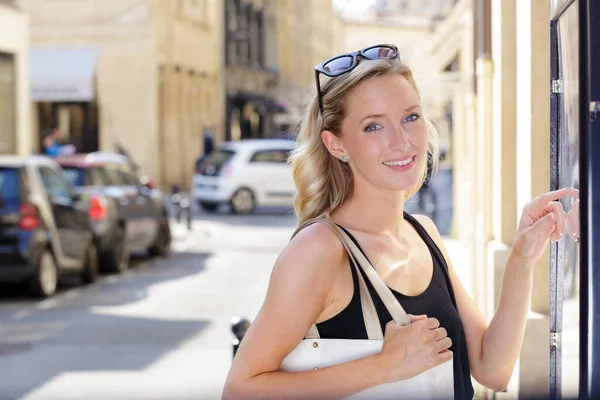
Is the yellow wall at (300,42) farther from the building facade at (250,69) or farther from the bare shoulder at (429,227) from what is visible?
the bare shoulder at (429,227)

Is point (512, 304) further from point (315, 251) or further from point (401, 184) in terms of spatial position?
point (315, 251)

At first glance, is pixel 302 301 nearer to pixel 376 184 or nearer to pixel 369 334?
pixel 369 334

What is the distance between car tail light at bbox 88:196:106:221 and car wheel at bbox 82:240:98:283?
12.9 inches

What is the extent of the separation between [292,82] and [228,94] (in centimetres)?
1505

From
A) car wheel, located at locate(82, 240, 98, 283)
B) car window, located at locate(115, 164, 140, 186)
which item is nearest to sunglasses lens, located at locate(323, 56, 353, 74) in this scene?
car wheel, located at locate(82, 240, 98, 283)

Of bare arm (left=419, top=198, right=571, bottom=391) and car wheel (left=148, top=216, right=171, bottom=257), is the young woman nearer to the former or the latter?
bare arm (left=419, top=198, right=571, bottom=391)

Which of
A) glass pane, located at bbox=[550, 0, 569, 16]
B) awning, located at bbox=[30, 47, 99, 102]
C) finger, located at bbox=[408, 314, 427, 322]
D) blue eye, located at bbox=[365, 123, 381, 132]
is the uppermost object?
awning, located at bbox=[30, 47, 99, 102]

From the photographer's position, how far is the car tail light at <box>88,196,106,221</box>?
14064 mm

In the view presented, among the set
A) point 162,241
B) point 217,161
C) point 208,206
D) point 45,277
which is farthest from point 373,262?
point 208,206

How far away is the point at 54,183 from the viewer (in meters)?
12.9

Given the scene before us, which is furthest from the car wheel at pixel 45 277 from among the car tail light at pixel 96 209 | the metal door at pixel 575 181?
the metal door at pixel 575 181

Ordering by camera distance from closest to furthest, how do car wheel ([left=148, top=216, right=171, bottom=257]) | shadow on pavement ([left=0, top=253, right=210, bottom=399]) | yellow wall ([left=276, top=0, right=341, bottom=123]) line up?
shadow on pavement ([left=0, top=253, right=210, bottom=399]) < car wheel ([left=148, top=216, right=171, bottom=257]) < yellow wall ([left=276, top=0, right=341, bottom=123])

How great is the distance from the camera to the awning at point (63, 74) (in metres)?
34.6

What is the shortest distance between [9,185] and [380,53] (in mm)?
9811
